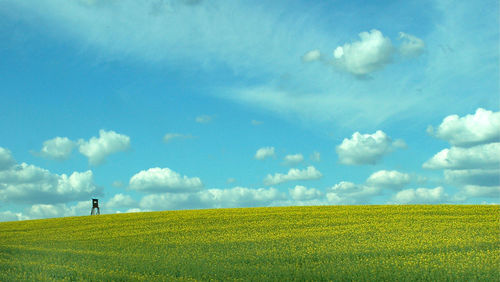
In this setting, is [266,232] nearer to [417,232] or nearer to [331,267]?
[417,232]

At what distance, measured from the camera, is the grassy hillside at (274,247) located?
15.6 meters

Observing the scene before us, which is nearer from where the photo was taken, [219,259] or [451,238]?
[219,259]

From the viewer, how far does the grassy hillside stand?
15.6 meters

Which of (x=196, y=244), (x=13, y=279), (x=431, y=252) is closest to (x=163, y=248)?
(x=196, y=244)

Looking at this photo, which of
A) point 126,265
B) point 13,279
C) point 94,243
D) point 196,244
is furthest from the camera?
point 94,243

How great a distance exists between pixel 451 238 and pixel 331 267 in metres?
8.19

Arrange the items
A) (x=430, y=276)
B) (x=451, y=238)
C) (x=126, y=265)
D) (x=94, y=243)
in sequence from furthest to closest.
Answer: (x=94, y=243) < (x=451, y=238) < (x=126, y=265) < (x=430, y=276)

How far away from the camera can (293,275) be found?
49.5ft

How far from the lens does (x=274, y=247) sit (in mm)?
20328

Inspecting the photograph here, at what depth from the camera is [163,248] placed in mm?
22328

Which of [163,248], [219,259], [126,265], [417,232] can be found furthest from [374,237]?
[126,265]

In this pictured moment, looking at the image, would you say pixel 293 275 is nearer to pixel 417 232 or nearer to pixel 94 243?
pixel 417 232

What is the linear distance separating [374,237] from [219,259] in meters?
7.98

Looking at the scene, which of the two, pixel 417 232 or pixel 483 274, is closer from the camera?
pixel 483 274
